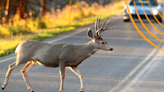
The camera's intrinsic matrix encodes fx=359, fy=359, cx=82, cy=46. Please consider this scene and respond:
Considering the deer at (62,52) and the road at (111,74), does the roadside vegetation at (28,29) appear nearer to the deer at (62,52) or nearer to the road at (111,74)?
the road at (111,74)

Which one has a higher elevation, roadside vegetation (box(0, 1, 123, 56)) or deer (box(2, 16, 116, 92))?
deer (box(2, 16, 116, 92))

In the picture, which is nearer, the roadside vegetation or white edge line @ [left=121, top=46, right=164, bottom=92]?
white edge line @ [left=121, top=46, right=164, bottom=92]

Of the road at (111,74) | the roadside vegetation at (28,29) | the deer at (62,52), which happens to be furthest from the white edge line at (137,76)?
the roadside vegetation at (28,29)

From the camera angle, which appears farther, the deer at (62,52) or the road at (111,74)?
the road at (111,74)

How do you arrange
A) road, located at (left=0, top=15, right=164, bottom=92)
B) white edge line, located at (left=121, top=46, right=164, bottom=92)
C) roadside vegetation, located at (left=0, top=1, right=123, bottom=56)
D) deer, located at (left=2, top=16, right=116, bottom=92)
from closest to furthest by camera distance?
deer, located at (left=2, top=16, right=116, bottom=92)
road, located at (left=0, top=15, right=164, bottom=92)
white edge line, located at (left=121, top=46, right=164, bottom=92)
roadside vegetation, located at (left=0, top=1, right=123, bottom=56)

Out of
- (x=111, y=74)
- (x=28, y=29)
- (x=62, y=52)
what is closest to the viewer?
(x=62, y=52)

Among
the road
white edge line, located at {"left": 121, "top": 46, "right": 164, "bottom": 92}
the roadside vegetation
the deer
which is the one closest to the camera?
the deer

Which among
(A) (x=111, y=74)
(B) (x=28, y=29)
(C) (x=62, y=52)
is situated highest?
(C) (x=62, y=52)

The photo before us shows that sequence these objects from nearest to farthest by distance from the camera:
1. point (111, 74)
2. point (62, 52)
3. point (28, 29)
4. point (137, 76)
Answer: point (62, 52) < point (137, 76) < point (111, 74) < point (28, 29)

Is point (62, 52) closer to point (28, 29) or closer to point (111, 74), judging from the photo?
point (111, 74)

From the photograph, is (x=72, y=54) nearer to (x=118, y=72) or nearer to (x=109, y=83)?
(x=109, y=83)

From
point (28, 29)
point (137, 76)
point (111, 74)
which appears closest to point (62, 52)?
point (111, 74)

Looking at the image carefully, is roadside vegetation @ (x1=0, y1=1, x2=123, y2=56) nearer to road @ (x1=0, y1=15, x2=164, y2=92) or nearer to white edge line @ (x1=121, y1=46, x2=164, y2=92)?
road @ (x1=0, y1=15, x2=164, y2=92)

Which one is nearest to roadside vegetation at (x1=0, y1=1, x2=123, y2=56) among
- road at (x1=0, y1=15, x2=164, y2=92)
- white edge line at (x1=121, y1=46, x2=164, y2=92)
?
road at (x1=0, y1=15, x2=164, y2=92)
